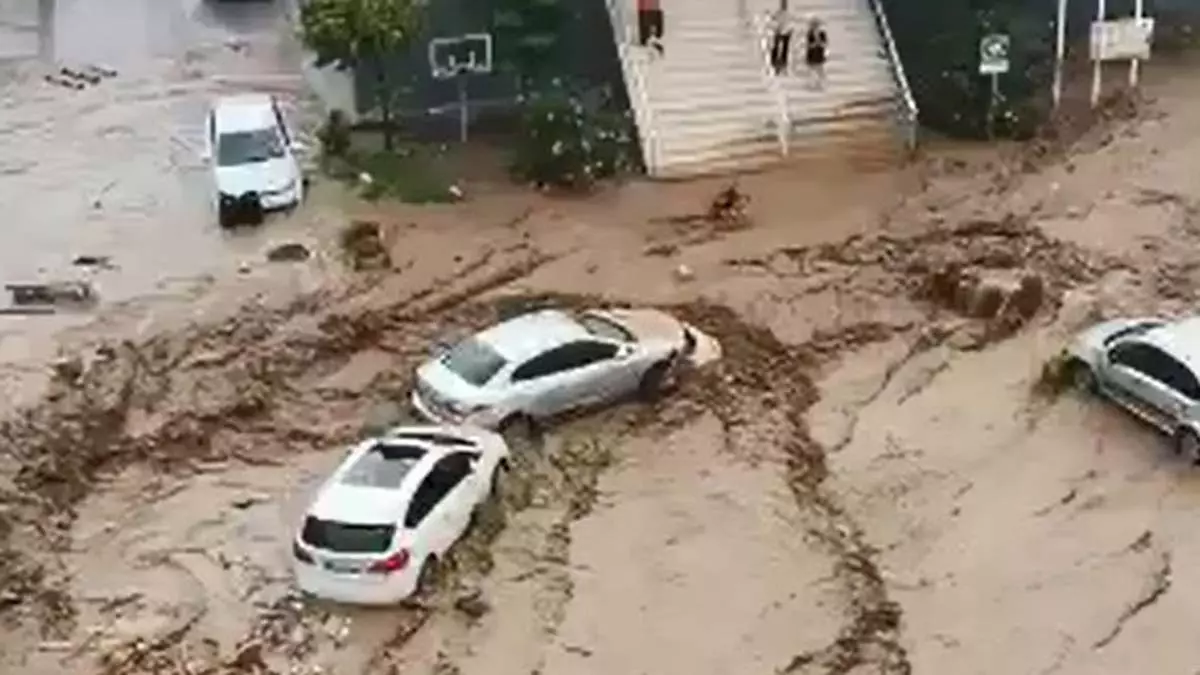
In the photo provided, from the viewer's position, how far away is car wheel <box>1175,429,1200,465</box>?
2161 centimetres

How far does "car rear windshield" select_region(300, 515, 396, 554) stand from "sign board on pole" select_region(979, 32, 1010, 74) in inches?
609

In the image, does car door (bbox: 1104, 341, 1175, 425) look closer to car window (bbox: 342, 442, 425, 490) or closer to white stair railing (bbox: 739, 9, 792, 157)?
car window (bbox: 342, 442, 425, 490)

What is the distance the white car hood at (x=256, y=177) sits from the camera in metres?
29.0

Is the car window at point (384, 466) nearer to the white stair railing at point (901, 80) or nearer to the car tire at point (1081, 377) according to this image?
the car tire at point (1081, 377)

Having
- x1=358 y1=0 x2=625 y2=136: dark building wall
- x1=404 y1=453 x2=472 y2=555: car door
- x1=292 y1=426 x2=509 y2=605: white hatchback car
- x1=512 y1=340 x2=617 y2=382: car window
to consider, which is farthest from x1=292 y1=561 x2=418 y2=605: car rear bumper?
x1=358 y1=0 x2=625 y2=136: dark building wall

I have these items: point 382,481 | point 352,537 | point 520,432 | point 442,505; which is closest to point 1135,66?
point 520,432

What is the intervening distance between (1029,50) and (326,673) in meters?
19.2

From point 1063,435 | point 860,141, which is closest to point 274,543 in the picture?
point 1063,435

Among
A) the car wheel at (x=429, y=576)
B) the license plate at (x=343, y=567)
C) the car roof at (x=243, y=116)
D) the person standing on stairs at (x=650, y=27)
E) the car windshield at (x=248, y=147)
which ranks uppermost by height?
the person standing on stairs at (x=650, y=27)

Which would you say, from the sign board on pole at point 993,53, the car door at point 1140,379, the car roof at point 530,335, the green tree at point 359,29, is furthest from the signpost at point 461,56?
the car door at point 1140,379

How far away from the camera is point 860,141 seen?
3125 cm

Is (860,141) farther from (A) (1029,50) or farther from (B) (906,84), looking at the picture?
(A) (1029,50)

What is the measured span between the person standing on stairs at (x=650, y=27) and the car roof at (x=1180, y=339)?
11.3 meters

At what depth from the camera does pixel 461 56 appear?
31.6 meters
